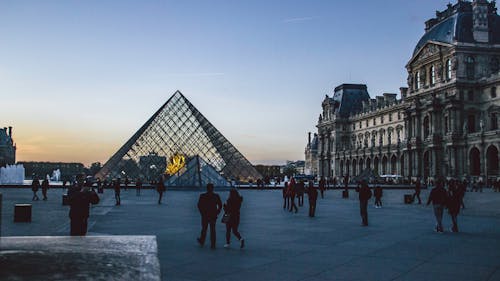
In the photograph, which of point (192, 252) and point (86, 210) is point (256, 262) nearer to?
point (192, 252)

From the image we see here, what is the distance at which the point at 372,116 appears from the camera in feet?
268

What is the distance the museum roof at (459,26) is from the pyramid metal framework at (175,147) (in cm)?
3120

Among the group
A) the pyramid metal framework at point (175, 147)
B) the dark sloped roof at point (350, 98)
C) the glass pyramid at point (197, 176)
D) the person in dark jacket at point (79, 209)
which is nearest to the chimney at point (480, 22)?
the pyramid metal framework at point (175, 147)

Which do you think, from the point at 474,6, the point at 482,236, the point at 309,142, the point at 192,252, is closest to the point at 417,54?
the point at 474,6

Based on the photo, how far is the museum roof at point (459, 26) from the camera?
57.8 m

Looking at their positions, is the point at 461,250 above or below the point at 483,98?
below

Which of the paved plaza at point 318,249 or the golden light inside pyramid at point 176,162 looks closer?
the paved plaza at point 318,249

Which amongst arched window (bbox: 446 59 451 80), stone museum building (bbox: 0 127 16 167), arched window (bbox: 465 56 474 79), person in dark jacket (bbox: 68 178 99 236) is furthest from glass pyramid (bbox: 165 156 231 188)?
stone museum building (bbox: 0 127 16 167)

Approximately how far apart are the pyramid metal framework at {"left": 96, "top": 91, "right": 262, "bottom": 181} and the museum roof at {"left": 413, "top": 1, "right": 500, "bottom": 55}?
3120cm

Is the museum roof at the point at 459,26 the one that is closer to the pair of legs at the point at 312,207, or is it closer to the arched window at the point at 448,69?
the arched window at the point at 448,69

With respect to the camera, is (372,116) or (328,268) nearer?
(328,268)

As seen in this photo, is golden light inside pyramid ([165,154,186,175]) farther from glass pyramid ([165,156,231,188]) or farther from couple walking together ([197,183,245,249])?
couple walking together ([197,183,245,249])

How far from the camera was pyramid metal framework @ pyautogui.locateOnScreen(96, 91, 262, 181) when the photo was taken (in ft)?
147

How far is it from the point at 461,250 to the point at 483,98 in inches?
2134
